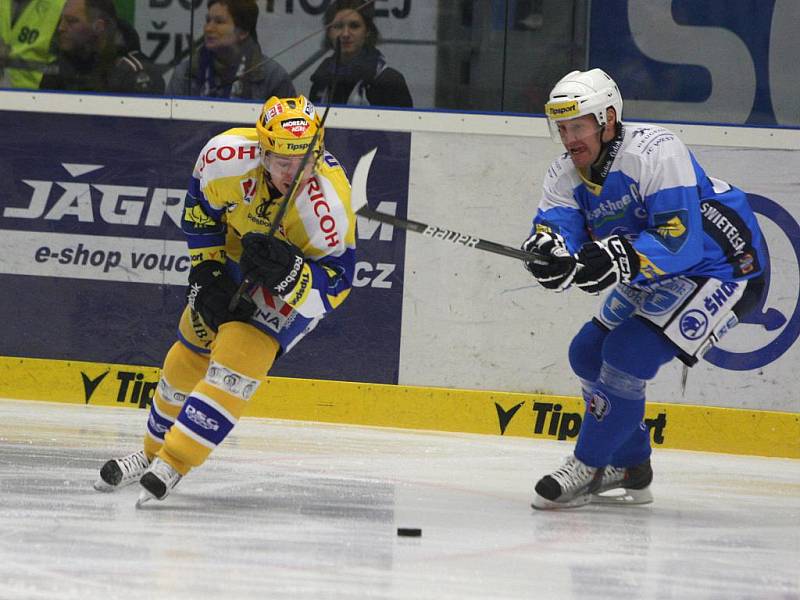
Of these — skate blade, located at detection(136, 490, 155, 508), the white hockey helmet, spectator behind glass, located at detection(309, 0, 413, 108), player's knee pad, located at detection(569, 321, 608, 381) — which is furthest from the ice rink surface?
spectator behind glass, located at detection(309, 0, 413, 108)

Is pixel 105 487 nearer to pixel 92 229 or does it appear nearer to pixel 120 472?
pixel 120 472

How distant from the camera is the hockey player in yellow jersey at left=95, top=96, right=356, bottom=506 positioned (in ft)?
11.6

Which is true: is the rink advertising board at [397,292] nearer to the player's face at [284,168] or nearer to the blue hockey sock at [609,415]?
the blue hockey sock at [609,415]

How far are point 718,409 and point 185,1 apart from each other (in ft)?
9.27

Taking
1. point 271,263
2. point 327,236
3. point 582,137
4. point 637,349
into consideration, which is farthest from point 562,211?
point 271,263

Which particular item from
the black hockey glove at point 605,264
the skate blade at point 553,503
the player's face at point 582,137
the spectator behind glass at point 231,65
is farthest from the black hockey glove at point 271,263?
the spectator behind glass at point 231,65

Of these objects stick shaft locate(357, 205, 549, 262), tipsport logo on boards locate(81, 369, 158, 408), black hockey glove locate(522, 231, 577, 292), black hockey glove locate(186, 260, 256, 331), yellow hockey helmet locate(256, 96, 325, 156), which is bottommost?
tipsport logo on boards locate(81, 369, 158, 408)

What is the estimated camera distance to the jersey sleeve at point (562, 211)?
13.1ft

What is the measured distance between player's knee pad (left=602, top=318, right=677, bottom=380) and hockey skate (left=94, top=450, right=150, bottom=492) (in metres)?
1.31

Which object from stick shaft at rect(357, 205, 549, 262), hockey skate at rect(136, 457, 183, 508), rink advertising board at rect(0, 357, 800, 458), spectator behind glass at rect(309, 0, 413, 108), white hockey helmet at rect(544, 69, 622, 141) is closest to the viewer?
hockey skate at rect(136, 457, 183, 508)

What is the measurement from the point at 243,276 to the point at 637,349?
1.10 metres

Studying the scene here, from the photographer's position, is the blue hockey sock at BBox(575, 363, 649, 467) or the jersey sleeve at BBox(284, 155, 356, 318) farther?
the blue hockey sock at BBox(575, 363, 649, 467)

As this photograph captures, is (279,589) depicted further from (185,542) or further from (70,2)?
(70,2)

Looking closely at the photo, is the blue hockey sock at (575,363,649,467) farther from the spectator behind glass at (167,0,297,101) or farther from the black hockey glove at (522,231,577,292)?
the spectator behind glass at (167,0,297,101)
